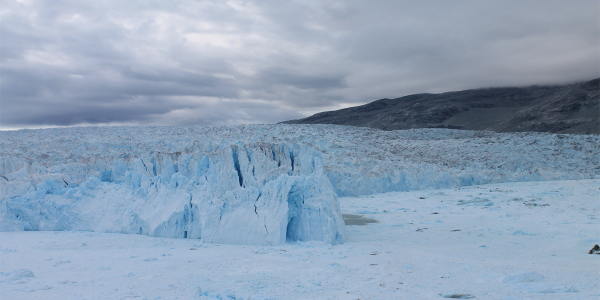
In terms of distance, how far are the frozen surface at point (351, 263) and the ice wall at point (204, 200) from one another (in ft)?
1.27

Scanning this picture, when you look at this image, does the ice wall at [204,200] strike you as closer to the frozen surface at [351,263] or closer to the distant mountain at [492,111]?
the frozen surface at [351,263]

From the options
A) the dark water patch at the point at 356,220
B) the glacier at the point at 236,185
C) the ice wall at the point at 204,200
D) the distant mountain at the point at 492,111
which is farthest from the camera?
the distant mountain at the point at 492,111

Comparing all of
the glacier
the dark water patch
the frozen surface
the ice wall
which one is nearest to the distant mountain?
the glacier

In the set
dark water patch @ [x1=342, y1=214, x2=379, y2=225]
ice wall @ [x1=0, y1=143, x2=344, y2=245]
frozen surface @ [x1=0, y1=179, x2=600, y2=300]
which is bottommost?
dark water patch @ [x1=342, y1=214, x2=379, y2=225]

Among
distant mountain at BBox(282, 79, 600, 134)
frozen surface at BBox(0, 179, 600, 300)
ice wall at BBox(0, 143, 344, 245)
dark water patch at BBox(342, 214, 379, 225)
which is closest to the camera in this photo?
frozen surface at BBox(0, 179, 600, 300)

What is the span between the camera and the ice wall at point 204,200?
683 centimetres

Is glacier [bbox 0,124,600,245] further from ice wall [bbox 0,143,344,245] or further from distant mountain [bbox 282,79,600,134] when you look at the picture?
distant mountain [bbox 282,79,600,134]

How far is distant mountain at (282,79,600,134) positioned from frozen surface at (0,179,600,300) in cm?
3134

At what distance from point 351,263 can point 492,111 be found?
6366 centimetres

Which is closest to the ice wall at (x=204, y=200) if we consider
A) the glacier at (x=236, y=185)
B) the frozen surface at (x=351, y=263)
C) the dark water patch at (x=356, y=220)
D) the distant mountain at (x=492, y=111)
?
the glacier at (x=236, y=185)

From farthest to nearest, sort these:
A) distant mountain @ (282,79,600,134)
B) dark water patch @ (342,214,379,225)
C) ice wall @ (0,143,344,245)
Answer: distant mountain @ (282,79,600,134) < dark water patch @ (342,214,379,225) < ice wall @ (0,143,344,245)

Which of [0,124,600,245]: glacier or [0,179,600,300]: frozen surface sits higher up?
[0,124,600,245]: glacier

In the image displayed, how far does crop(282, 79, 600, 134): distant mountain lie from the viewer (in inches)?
1494

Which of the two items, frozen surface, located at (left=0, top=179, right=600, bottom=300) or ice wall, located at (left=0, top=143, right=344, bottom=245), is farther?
ice wall, located at (left=0, top=143, right=344, bottom=245)
